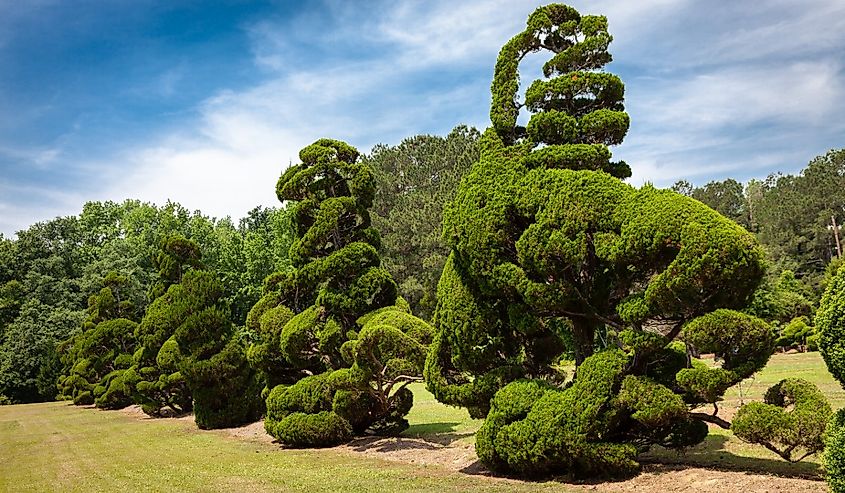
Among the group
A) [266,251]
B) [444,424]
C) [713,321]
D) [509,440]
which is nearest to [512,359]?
[509,440]

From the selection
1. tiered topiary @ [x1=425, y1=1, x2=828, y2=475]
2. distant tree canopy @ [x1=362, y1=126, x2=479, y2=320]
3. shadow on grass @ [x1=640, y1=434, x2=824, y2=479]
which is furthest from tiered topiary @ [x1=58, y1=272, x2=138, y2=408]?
shadow on grass @ [x1=640, y1=434, x2=824, y2=479]

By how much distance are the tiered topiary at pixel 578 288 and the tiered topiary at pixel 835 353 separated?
1823 mm

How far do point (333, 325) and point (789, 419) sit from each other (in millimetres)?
10101

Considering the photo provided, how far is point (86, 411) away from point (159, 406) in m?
8.41

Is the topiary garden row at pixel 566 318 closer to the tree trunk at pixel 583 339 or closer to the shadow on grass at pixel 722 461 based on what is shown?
the tree trunk at pixel 583 339

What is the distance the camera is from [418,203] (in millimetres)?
43000

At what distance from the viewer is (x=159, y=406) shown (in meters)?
25.7

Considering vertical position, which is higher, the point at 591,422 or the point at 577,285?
the point at 577,285

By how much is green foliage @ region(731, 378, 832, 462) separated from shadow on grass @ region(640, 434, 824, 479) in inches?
17.5

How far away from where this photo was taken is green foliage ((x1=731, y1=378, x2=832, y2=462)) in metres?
7.11

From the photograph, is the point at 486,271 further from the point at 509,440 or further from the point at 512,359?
the point at 509,440

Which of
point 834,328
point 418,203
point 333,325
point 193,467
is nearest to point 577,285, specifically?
point 834,328

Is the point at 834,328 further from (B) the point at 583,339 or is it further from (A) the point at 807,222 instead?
(A) the point at 807,222

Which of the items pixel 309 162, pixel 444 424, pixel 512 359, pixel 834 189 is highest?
pixel 834 189
